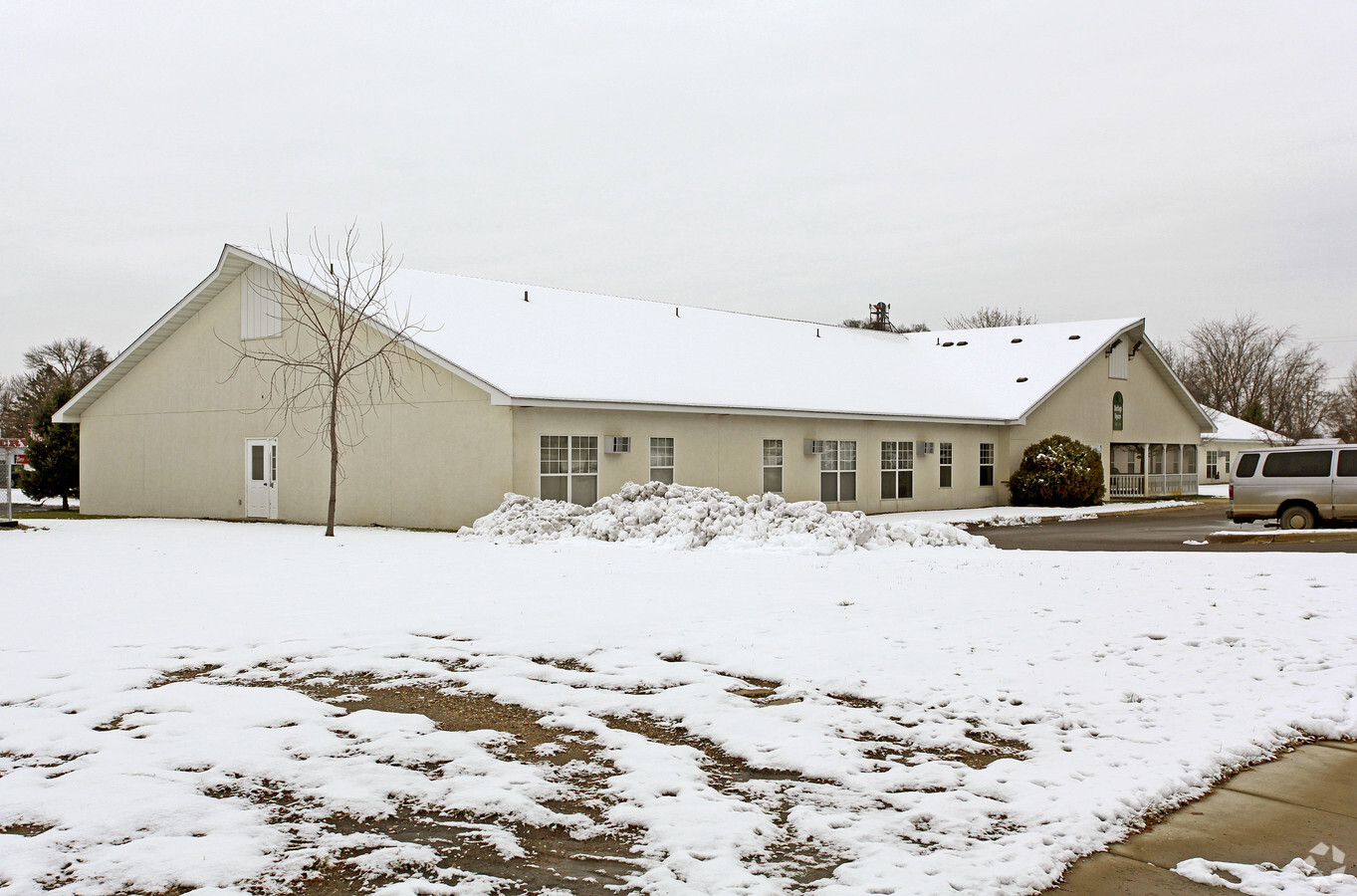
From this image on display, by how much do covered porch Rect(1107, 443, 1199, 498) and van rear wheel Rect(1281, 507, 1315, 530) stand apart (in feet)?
47.1

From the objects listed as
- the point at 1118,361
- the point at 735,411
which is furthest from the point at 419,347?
the point at 1118,361

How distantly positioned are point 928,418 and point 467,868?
961 inches

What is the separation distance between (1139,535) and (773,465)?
7.99 m

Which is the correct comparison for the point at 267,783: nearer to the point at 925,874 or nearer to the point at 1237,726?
the point at 925,874

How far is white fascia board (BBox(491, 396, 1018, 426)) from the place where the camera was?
1969 cm

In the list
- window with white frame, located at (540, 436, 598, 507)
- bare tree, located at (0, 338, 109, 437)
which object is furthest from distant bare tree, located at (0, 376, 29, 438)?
window with white frame, located at (540, 436, 598, 507)

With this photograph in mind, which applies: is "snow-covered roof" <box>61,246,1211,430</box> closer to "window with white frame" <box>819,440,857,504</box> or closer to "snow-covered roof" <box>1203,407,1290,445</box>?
"window with white frame" <box>819,440,857,504</box>

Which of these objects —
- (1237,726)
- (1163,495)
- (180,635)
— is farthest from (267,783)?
(1163,495)

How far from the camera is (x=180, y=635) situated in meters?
9.25

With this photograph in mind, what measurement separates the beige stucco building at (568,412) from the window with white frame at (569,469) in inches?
1.5

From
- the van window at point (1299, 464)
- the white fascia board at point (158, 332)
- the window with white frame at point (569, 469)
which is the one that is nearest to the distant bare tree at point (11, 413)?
the white fascia board at point (158, 332)

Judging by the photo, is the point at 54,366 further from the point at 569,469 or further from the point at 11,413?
the point at 569,469

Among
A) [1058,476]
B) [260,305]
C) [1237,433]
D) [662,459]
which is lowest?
[1058,476]

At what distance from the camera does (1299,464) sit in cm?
A: 1984
